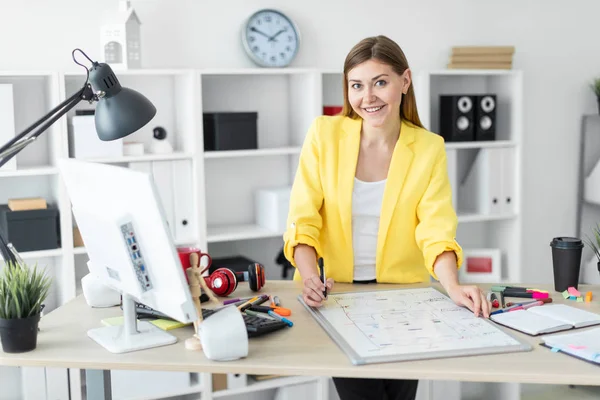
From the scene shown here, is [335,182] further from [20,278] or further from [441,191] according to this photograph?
[20,278]

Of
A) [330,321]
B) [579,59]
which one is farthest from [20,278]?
[579,59]

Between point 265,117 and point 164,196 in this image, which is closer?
point 164,196

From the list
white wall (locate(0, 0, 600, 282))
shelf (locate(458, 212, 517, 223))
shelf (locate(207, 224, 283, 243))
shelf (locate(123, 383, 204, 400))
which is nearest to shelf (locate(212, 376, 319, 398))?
shelf (locate(123, 383, 204, 400))

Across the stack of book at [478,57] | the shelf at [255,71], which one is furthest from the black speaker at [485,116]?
the shelf at [255,71]

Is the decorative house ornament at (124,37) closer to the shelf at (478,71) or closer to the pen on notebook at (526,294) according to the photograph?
the shelf at (478,71)

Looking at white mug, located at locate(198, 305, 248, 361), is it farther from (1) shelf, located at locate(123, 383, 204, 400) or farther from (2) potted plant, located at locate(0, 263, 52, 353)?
(1) shelf, located at locate(123, 383, 204, 400)

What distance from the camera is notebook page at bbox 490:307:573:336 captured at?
1.74 metres

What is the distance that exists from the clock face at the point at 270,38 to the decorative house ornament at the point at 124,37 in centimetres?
58

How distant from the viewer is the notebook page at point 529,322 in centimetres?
174

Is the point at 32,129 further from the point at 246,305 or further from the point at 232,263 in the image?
the point at 232,263

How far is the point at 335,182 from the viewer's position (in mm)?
2289

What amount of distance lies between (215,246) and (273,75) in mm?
958

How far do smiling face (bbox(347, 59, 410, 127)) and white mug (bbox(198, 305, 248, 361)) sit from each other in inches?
34.8

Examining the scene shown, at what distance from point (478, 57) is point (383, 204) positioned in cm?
204
